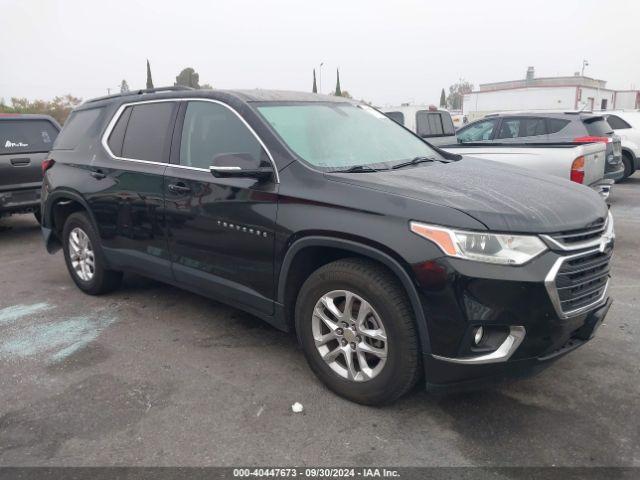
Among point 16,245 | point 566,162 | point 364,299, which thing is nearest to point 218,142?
point 364,299

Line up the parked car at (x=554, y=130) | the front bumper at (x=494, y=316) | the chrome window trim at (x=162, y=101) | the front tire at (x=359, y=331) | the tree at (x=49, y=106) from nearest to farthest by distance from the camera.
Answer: the front bumper at (x=494, y=316)
the front tire at (x=359, y=331)
the chrome window trim at (x=162, y=101)
the parked car at (x=554, y=130)
the tree at (x=49, y=106)

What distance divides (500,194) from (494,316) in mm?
730

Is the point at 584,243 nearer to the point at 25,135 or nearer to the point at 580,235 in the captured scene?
the point at 580,235

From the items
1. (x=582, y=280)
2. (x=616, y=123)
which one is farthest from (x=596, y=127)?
(x=582, y=280)

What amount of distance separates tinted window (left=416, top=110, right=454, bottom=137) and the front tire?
Answer: 5915mm

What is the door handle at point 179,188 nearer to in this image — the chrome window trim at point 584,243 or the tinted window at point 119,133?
the tinted window at point 119,133

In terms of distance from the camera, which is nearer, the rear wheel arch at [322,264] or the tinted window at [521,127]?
the rear wheel arch at [322,264]

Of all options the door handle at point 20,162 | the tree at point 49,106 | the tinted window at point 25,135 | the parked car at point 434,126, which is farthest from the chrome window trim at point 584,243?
the tree at point 49,106

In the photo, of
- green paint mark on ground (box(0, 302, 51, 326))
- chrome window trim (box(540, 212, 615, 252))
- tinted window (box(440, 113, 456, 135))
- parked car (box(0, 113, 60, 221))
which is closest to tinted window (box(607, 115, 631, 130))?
tinted window (box(440, 113, 456, 135))

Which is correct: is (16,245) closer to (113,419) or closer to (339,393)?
(113,419)

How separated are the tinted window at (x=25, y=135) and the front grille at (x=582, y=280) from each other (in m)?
7.50

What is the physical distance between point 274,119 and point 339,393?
1.79 meters

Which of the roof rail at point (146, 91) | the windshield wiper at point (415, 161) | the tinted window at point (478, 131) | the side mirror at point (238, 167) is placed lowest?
the tinted window at point (478, 131)

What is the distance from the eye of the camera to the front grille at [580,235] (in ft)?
9.07
